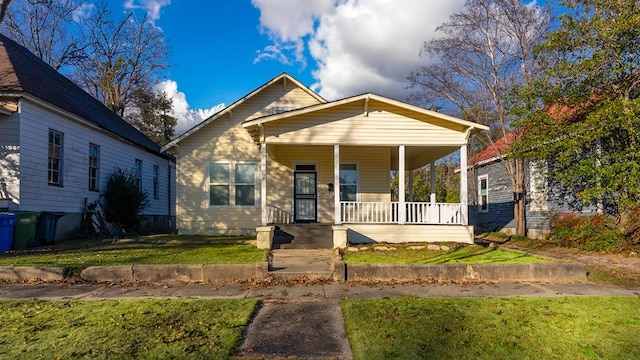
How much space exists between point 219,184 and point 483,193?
14314mm

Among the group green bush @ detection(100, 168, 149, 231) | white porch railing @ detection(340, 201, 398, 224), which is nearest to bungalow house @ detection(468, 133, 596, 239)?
white porch railing @ detection(340, 201, 398, 224)

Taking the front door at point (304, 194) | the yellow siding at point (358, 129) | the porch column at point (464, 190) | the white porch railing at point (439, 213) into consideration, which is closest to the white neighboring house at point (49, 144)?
the yellow siding at point (358, 129)

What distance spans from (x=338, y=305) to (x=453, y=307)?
62.4 inches

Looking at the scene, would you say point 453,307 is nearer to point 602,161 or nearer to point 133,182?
point 602,161

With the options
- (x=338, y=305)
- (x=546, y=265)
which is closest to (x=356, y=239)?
(x=546, y=265)

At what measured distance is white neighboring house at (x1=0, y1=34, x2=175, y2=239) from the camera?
1109 cm

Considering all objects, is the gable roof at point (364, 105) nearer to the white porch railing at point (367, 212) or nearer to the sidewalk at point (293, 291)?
the white porch railing at point (367, 212)

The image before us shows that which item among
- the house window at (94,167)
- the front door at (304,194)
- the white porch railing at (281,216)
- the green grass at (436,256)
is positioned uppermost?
the house window at (94,167)

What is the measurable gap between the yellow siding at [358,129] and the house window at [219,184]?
361 centimetres

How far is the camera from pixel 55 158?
12875 millimetres

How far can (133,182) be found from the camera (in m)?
16.8

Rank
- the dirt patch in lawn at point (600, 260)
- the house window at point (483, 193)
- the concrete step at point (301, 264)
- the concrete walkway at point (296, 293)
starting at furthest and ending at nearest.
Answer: the house window at point (483, 193), the dirt patch in lawn at point (600, 260), the concrete step at point (301, 264), the concrete walkway at point (296, 293)

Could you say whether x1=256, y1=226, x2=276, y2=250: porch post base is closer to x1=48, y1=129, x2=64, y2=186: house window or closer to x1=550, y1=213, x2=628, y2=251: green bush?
x1=48, y1=129, x2=64, y2=186: house window

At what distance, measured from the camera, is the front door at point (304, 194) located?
48.5 feet
